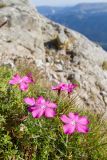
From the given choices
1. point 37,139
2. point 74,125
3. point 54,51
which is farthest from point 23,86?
point 54,51

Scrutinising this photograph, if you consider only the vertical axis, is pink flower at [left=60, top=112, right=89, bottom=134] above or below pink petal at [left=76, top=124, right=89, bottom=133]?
below

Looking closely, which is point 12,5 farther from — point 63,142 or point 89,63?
point 63,142

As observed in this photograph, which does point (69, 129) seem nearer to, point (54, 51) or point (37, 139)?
point (37, 139)

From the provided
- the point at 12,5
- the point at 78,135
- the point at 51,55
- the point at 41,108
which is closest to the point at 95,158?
the point at 78,135

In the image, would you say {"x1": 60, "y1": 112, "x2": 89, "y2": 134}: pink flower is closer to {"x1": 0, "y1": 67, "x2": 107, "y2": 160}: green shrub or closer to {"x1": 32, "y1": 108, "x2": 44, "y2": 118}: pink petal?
{"x1": 32, "y1": 108, "x2": 44, "y2": 118}: pink petal

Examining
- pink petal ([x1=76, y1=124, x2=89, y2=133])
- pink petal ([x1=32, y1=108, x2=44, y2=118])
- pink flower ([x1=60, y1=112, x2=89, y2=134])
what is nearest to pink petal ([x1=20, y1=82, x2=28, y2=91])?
pink petal ([x1=32, y1=108, x2=44, y2=118])

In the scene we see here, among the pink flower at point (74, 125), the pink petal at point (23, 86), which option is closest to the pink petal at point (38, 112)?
the pink flower at point (74, 125)
